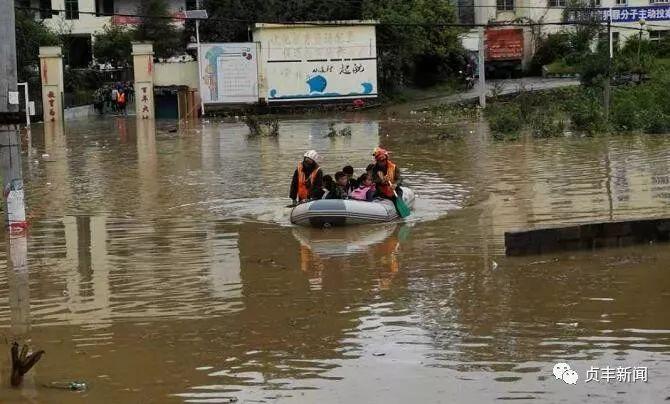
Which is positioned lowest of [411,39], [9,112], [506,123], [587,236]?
[587,236]

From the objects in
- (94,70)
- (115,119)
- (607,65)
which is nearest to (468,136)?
(607,65)

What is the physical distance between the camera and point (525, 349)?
325 inches

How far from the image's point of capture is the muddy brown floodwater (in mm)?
7641

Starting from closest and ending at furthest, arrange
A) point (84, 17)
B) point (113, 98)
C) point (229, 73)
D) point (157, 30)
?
point (229, 73)
point (113, 98)
point (157, 30)
point (84, 17)

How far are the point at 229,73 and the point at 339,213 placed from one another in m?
33.4

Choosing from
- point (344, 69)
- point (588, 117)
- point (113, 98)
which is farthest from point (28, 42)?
point (588, 117)

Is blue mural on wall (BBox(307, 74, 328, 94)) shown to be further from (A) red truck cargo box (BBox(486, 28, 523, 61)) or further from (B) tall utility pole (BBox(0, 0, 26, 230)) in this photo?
(B) tall utility pole (BBox(0, 0, 26, 230))

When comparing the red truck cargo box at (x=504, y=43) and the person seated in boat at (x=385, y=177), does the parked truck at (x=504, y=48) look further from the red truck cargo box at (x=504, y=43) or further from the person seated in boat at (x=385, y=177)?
the person seated in boat at (x=385, y=177)

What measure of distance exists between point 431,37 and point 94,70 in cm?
1766

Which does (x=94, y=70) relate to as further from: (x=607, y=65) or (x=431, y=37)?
(x=607, y=65)

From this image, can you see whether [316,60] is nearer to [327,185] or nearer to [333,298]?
[327,185]

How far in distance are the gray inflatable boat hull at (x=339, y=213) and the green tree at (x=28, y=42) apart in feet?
115

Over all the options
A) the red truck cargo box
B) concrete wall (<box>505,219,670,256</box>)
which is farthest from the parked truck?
concrete wall (<box>505,219,670,256</box>)

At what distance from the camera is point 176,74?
49.1 metres
